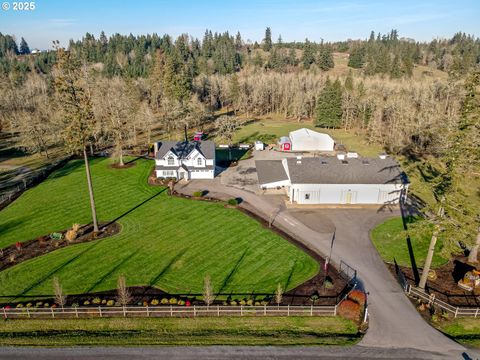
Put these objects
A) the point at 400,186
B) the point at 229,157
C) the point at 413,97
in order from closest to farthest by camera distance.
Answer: the point at 400,186, the point at 229,157, the point at 413,97

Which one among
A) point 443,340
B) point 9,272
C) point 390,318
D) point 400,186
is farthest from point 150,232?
point 400,186

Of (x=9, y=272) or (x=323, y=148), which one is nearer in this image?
(x=9, y=272)

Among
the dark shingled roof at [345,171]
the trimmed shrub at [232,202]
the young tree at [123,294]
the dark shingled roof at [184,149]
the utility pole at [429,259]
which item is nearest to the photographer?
the young tree at [123,294]

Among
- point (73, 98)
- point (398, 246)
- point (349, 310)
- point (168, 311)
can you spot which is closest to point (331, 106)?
point (398, 246)

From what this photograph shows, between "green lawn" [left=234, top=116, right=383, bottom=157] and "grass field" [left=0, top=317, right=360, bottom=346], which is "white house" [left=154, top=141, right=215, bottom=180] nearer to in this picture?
"green lawn" [left=234, top=116, right=383, bottom=157]

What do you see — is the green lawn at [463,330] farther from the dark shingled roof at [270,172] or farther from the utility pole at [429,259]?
the dark shingled roof at [270,172]

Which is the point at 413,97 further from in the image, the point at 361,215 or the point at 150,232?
the point at 150,232

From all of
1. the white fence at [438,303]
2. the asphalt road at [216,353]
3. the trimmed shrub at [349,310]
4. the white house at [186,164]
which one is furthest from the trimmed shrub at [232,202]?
the asphalt road at [216,353]

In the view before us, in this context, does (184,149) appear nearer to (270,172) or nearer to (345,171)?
(270,172)
